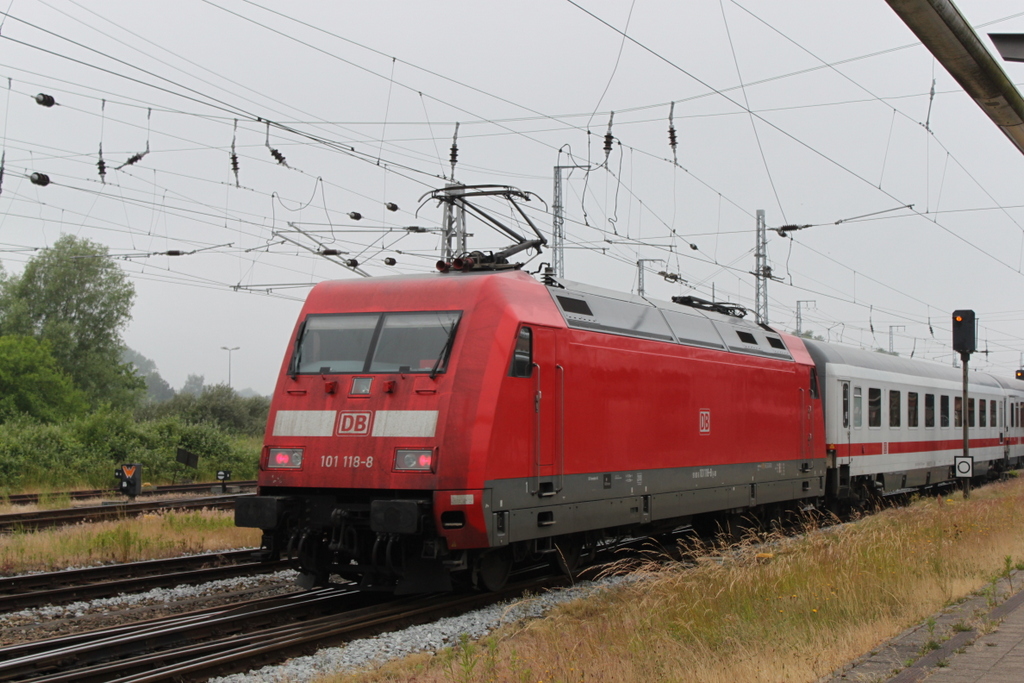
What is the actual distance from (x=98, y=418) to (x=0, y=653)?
25170mm

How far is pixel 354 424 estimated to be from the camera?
9883mm

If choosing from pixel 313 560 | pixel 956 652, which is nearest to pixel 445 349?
pixel 313 560

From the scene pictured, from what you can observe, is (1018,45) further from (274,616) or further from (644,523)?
(274,616)

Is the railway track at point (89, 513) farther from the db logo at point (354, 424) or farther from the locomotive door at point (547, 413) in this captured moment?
the locomotive door at point (547, 413)

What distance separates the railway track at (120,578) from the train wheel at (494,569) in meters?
3.57

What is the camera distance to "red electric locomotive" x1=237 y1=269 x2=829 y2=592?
9.38m

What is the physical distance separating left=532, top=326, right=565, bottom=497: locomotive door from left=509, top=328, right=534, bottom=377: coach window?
0.22 ft

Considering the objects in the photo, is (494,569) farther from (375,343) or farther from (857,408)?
(857,408)

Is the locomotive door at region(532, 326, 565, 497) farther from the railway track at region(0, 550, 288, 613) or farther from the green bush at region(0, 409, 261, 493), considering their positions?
the green bush at region(0, 409, 261, 493)

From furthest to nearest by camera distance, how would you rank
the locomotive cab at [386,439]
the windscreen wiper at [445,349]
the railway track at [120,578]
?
1. the railway track at [120,578]
2. the windscreen wiper at [445,349]
3. the locomotive cab at [386,439]

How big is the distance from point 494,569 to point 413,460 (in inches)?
66.8

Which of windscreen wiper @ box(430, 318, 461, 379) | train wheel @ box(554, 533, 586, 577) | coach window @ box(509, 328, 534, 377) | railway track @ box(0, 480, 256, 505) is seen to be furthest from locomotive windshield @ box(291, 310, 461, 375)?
railway track @ box(0, 480, 256, 505)

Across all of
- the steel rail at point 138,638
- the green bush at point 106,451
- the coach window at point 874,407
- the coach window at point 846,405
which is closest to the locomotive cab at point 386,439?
the steel rail at point 138,638

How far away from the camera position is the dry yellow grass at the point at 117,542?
1270 centimetres
